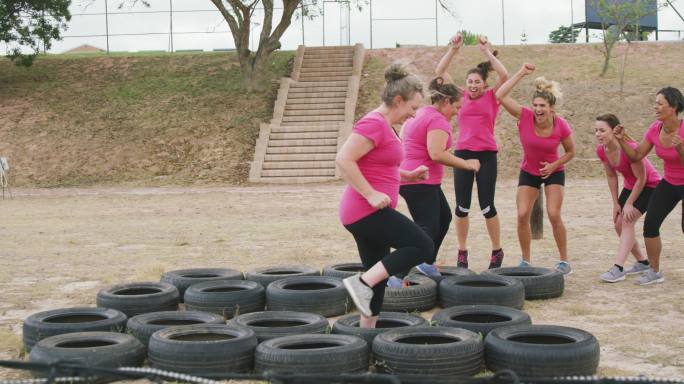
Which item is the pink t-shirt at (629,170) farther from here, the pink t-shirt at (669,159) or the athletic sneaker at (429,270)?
the athletic sneaker at (429,270)

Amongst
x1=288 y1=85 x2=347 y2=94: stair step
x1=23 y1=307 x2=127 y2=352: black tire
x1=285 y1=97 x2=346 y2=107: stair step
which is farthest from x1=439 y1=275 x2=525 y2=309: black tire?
x1=288 y1=85 x2=347 y2=94: stair step

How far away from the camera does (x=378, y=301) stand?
214 inches

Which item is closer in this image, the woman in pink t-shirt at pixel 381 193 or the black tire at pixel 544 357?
the black tire at pixel 544 357

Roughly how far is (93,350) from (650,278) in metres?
5.40

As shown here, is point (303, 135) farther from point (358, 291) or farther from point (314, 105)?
point (358, 291)

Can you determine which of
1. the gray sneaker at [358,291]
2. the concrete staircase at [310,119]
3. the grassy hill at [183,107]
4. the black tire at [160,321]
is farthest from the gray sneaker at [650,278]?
the concrete staircase at [310,119]

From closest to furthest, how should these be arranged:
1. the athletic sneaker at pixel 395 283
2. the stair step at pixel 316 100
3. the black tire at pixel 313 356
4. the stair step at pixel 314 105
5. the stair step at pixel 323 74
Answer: the black tire at pixel 313 356
the athletic sneaker at pixel 395 283
the stair step at pixel 314 105
the stair step at pixel 316 100
the stair step at pixel 323 74

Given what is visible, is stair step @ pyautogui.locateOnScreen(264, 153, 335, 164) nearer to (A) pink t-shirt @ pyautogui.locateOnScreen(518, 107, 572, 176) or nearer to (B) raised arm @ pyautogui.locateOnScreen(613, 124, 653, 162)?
(A) pink t-shirt @ pyautogui.locateOnScreen(518, 107, 572, 176)

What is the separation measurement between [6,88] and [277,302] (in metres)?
27.5

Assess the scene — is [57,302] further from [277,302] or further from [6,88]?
[6,88]

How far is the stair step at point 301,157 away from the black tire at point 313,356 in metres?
18.8

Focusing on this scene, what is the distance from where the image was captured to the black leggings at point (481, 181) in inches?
324

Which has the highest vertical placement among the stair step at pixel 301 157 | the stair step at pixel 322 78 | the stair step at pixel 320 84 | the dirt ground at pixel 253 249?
the stair step at pixel 322 78

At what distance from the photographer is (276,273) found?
791 cm
